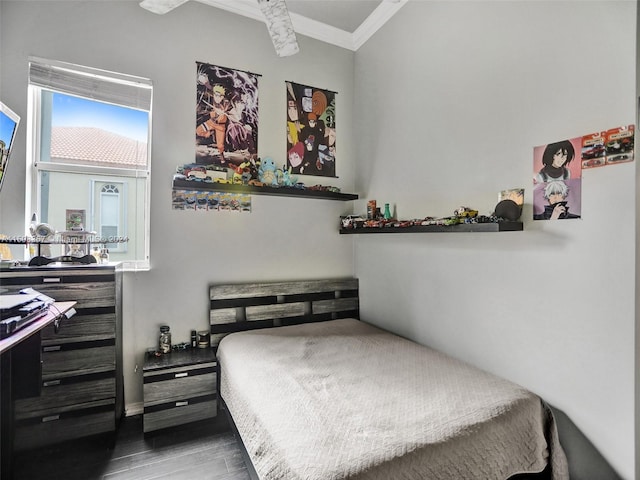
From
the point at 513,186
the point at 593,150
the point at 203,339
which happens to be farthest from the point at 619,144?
the point at 203,339

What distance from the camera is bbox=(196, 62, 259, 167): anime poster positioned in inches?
98.7

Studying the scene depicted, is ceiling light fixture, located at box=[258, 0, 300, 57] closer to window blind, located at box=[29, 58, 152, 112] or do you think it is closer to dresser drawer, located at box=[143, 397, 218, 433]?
window blind, located at box=[29, 58, 152, 112]

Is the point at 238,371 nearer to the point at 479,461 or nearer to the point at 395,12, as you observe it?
the point at 479,461

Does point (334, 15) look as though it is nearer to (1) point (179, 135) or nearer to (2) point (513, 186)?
(1) point (179, 135)

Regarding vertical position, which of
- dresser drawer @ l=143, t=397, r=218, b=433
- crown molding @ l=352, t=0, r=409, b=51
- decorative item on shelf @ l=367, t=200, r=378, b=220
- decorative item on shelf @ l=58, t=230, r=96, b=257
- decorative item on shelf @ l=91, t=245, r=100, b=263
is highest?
crown molding @ l=352, t=0, r=409, b=51

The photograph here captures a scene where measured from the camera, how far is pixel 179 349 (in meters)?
2.39

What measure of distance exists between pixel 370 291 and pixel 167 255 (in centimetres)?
173

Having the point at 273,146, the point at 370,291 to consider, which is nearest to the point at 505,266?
the point at 370,291

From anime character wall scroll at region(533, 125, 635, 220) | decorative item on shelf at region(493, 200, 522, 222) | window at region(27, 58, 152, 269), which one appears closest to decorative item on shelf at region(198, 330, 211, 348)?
window at region(27, 58, 152, 269)

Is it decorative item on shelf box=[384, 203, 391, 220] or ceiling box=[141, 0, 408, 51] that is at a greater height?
ceiling box=[141, 0, 408, 51]

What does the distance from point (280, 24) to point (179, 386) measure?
2.24m

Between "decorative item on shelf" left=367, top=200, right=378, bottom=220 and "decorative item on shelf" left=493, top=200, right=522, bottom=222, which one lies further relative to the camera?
"decorative item on shelf" left=367, top=200, right=378, bottom=220

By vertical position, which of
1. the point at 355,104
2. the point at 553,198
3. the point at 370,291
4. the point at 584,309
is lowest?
the point at 370,291

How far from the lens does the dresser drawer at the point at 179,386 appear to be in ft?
6.72
